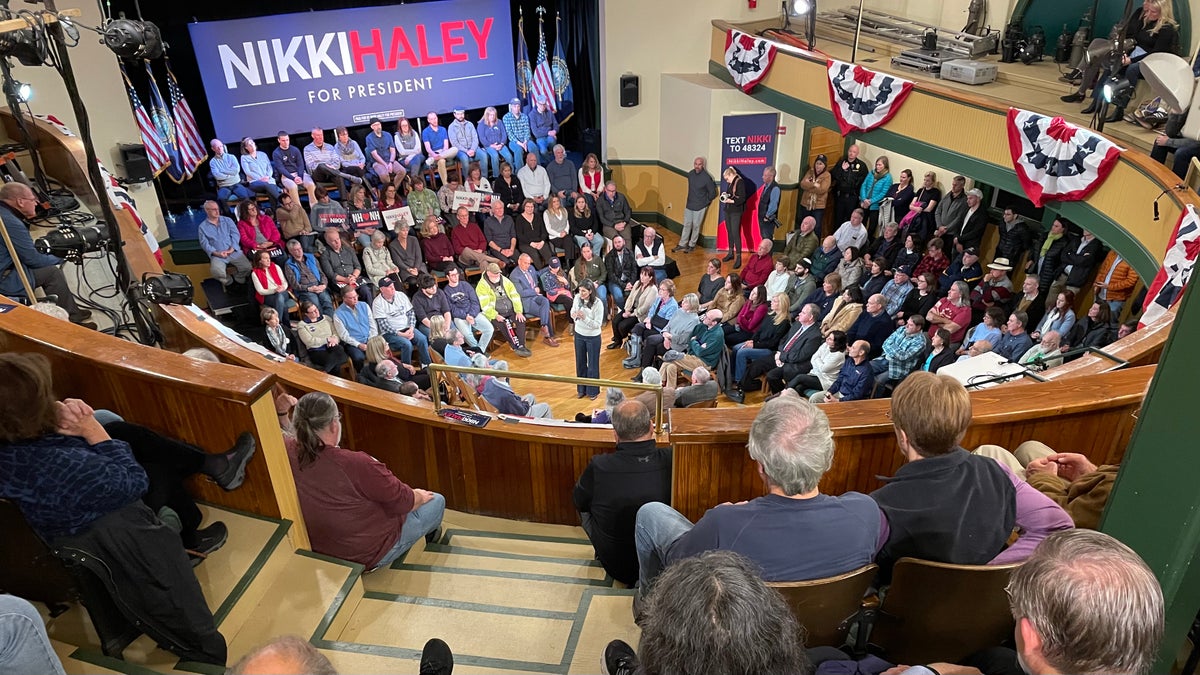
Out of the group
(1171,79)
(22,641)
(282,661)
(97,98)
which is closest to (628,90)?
(97,98)

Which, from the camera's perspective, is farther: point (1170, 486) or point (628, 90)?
point (628, 90)

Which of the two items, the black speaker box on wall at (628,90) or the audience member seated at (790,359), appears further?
the black speaker box on wall at (628,90)

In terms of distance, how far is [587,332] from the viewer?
7059 millimetres

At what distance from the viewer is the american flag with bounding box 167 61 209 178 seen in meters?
8.51

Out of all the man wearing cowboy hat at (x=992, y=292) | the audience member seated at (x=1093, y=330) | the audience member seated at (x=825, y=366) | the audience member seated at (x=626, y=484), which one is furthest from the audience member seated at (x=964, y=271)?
the audience member seated at (x=626, y=484)

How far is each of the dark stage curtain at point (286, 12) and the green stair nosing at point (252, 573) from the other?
7565 millimetres

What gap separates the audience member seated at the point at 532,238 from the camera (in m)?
8.86

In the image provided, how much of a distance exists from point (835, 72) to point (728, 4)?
2.76 meters

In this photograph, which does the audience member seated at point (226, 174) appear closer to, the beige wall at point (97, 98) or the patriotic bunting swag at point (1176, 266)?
the beige wall at point (97, 98)

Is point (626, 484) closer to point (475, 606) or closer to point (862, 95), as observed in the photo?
point (475, 606)

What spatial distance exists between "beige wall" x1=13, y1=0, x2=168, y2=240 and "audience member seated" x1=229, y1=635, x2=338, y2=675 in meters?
7.88

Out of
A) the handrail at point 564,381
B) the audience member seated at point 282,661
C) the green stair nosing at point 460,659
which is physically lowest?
the green stair nosing at point 460,659

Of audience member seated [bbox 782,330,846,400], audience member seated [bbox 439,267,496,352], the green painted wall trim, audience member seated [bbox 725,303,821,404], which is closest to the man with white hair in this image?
the green painted wall trim

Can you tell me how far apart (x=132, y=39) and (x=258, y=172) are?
497 cm
